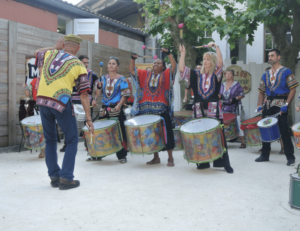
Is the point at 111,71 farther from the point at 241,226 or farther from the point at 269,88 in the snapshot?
the point at 241,226

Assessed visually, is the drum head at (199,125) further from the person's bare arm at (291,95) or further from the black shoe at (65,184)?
the black shoe at (65,184)

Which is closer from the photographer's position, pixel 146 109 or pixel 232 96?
pixel 146 109

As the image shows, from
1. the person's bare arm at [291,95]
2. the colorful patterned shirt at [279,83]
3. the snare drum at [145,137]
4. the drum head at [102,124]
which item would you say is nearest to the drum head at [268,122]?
the colorful patterned shirt at [279,83]

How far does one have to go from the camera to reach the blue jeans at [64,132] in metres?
3.68

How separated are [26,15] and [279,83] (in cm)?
838

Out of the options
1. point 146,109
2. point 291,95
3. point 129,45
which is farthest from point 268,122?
point 129,45

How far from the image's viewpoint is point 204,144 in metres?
4.34

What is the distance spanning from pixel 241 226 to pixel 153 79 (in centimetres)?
300

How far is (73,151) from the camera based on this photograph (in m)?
3.75

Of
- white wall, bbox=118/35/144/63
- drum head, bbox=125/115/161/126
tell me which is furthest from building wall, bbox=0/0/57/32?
drum head, bbox=125/115/161/126

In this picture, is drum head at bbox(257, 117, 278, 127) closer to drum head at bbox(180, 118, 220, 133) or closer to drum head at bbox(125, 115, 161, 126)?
drum head at bbox(180, 118, 220, 133)

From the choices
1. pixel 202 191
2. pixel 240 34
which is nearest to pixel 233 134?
pixel 240 34

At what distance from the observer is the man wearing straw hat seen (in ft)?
11.8

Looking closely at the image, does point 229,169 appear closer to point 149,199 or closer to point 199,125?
point 199,125
